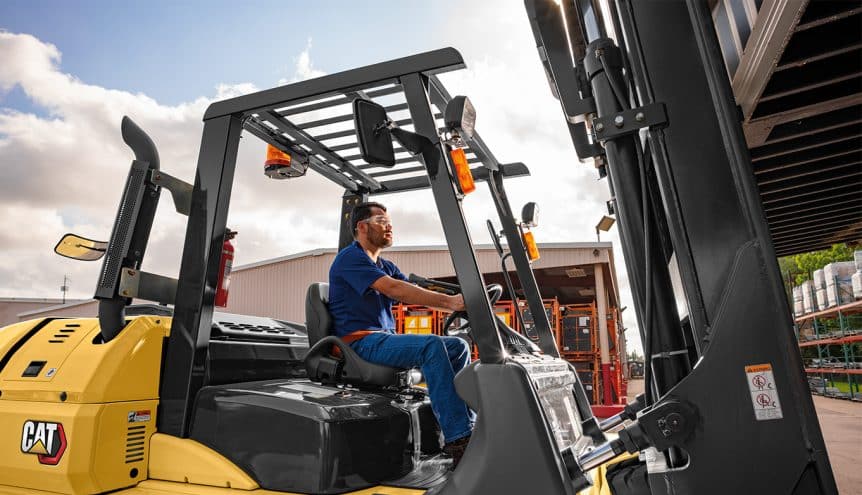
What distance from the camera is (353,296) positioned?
10.6 ft

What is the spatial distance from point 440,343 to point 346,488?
0.75 meters

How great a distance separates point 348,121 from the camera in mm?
3330

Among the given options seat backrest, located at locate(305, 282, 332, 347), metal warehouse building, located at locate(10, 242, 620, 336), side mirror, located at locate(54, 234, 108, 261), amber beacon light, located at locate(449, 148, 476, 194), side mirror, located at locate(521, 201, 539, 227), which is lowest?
seat backrest, located at locate(305, 282, 332, 347)

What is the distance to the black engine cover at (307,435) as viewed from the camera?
252 cm

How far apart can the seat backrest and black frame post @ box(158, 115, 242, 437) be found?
549mm

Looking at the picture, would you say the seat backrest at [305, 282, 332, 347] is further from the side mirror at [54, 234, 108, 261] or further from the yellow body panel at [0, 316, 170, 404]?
the side mirror at [54, 234, 108, 261]

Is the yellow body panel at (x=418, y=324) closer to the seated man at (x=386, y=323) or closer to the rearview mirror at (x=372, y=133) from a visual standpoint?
the seated man at (x=386, y=323)

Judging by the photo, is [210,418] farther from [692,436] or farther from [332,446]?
[692,436]

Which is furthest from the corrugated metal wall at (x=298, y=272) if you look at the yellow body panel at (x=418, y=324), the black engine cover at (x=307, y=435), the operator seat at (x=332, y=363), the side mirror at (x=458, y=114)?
the side mirror at (x=458, y=114)

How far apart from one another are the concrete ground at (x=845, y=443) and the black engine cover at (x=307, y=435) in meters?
3.79

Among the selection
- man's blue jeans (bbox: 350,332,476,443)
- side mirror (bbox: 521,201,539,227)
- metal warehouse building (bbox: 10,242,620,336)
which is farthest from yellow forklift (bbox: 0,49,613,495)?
metal warehouse building (bbox: 10,242,620,336)

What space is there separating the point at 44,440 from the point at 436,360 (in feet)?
6.09

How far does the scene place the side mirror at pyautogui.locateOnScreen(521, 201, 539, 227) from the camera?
11.8 feet

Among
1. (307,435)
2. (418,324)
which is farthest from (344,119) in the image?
(418,324)
